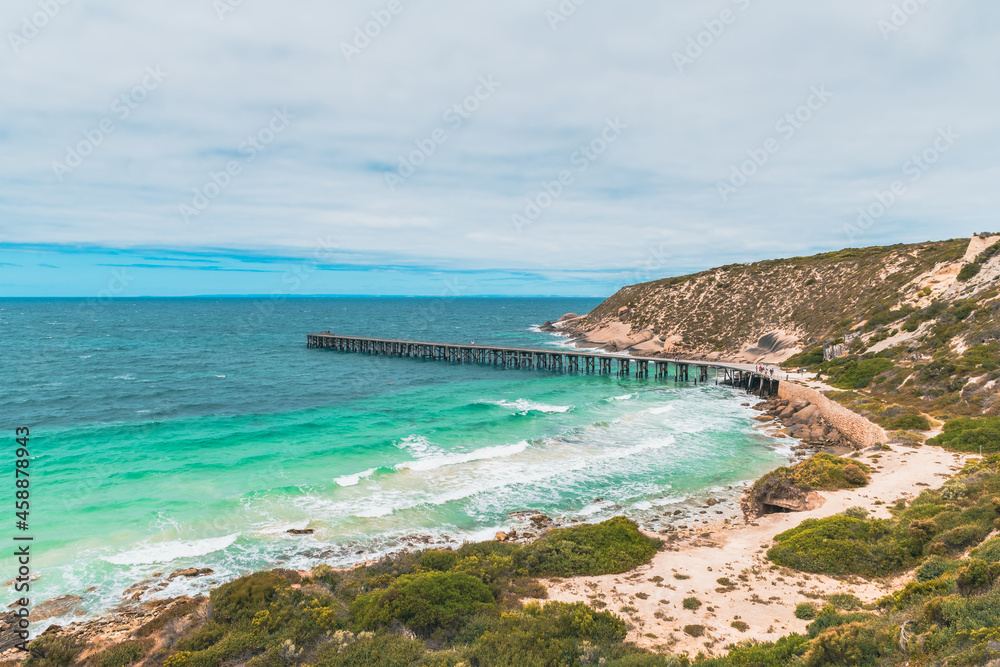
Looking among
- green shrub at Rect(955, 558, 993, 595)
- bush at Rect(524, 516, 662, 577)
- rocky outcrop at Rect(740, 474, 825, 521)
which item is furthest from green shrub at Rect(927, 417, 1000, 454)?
green shrub at Rect(955, 558, 993, 595)

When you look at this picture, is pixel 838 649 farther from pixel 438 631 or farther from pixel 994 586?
pixel 438 631

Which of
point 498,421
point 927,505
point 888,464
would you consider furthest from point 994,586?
point 498,421

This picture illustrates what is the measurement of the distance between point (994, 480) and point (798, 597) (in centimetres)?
964

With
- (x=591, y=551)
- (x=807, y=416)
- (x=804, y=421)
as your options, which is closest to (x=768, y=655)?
(x=591, y=551)

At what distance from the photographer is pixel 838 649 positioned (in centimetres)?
880

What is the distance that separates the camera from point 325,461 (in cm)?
2833

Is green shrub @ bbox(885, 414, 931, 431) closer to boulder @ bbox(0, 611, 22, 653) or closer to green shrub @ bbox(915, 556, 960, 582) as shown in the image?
green shrub @ bbox(915, 556, 960, 582)

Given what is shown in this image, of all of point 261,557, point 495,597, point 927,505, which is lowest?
point 261,557

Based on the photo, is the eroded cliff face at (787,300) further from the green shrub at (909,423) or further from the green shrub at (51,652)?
the green shrub at (51,652)

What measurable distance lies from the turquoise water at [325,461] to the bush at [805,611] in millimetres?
8461

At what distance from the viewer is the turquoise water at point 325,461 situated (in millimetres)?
19359

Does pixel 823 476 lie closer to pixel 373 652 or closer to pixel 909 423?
pixel 909 423

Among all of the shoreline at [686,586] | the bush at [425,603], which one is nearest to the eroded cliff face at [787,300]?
the shoreline at [686,586]

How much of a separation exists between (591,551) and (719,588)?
3.83 metres
